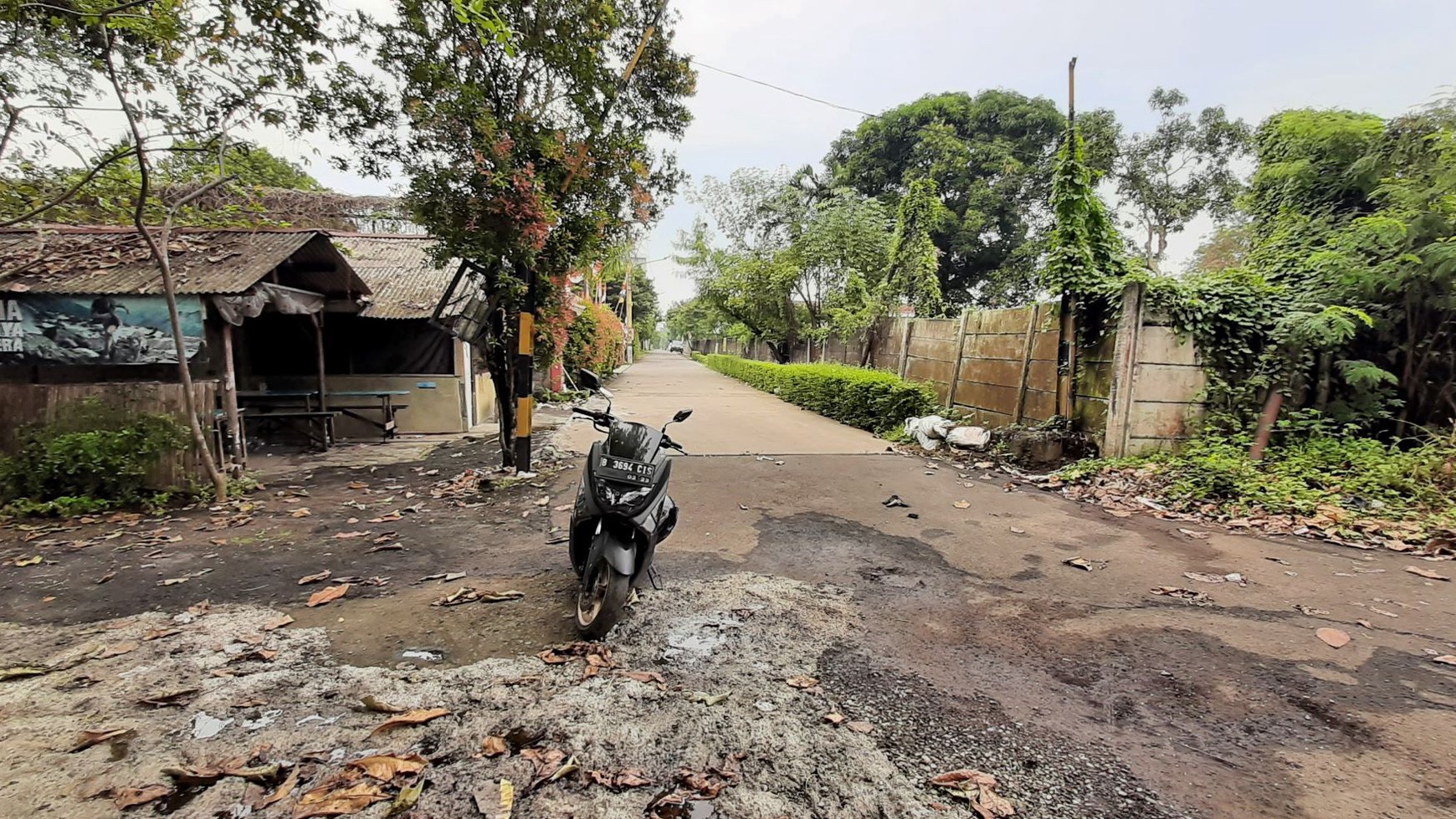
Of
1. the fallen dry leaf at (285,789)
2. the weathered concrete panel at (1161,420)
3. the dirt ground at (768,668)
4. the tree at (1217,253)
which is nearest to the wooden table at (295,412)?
the dirt ground at (768,668)

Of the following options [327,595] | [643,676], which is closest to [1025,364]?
[643,676]

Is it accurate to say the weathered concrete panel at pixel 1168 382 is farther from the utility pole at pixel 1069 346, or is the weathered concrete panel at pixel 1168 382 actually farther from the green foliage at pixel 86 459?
the green foliage at pixel 86 459

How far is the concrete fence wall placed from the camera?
670 centimetres

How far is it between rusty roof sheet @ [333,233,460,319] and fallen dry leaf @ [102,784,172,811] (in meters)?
7.67

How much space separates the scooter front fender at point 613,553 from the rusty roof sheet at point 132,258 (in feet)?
18.3

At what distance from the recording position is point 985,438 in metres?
8.25

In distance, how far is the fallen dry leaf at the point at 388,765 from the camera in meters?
2.07

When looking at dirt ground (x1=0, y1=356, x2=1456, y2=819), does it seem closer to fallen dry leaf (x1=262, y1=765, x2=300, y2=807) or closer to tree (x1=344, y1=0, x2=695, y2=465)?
fallen dry leaf (x1=262, y1=765, x2=300, y2=807)

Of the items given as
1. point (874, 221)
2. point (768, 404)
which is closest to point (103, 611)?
point (768, 404)

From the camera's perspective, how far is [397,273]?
1180 centimetres

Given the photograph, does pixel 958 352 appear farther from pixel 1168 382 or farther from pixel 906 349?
pixel 1168 382

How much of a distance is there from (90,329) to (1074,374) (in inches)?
430

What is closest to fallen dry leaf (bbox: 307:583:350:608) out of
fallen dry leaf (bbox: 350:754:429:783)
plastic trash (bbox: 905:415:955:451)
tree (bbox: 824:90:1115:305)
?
fallen dry leaf (bbox: 350:754:429:783)

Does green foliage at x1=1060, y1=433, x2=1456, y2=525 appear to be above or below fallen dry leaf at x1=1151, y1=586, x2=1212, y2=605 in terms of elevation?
above
